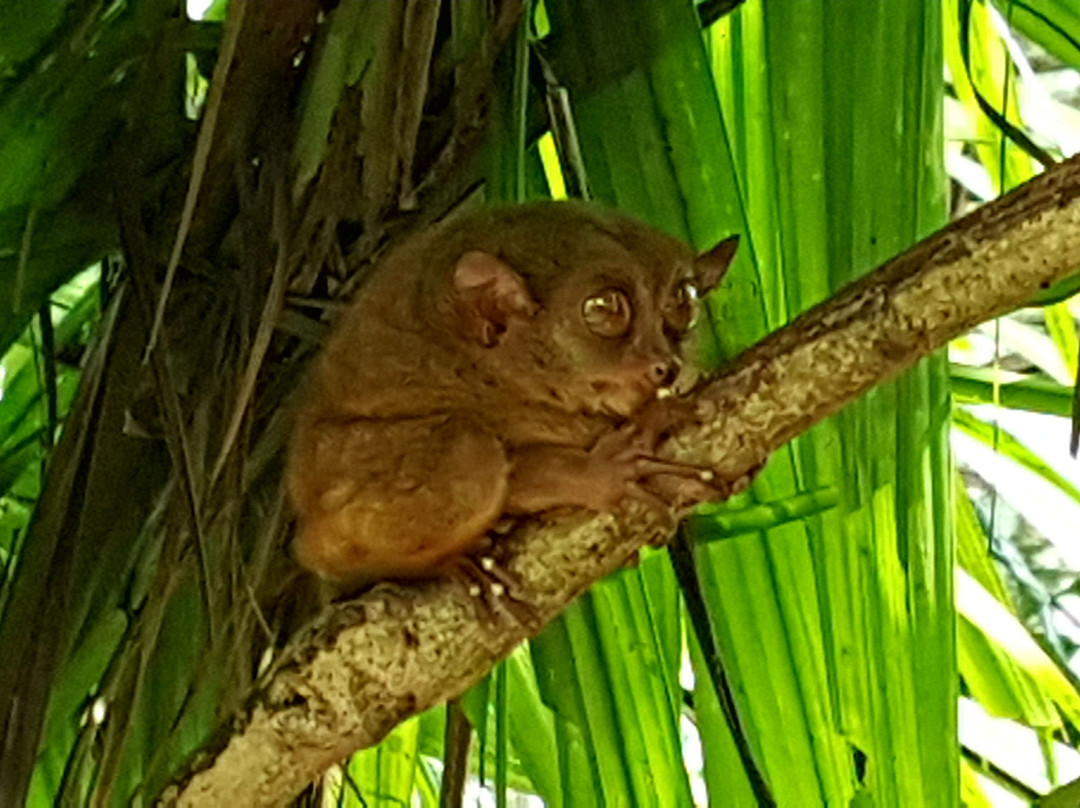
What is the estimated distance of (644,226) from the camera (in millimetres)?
1452

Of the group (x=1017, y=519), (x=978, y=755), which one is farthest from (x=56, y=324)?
(x=1017, y=519)

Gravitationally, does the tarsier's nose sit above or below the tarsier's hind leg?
above

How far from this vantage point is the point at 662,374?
4.69ft

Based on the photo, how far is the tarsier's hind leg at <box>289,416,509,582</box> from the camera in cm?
129

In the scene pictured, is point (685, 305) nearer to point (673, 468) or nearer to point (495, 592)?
point (673, 468)

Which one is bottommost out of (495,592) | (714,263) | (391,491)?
(495,592)

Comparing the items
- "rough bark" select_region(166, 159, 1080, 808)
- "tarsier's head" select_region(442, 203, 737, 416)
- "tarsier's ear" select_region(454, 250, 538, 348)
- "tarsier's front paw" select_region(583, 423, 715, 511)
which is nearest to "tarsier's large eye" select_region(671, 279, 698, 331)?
"tarsier's head" select_region(442, 203, 737, 416)

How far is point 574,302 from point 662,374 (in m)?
0.12

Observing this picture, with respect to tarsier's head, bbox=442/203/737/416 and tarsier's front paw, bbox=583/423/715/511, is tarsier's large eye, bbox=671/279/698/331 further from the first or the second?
tarsier's front paw, bbox=583/423/715/511

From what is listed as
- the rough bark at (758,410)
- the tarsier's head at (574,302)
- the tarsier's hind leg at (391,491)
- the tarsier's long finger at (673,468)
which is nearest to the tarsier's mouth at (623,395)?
the tarsier's head at (574,302)

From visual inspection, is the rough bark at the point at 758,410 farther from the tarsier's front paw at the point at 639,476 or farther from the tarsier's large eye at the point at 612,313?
the tarsier's large eye at the point at 612,313

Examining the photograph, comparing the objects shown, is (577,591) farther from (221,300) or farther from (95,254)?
(95,254)

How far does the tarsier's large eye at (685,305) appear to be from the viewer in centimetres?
146

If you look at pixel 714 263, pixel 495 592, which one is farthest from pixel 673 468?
pixel 714 263
